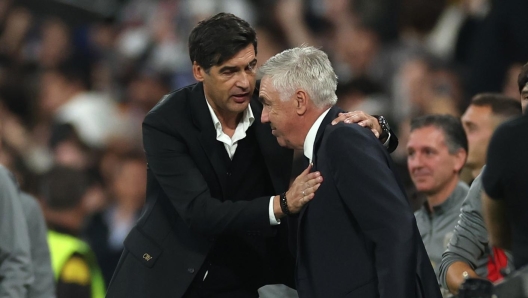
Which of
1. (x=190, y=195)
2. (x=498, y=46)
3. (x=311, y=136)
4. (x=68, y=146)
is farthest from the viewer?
(x=68, y=146)

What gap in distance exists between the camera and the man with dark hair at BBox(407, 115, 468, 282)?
15.8 feet

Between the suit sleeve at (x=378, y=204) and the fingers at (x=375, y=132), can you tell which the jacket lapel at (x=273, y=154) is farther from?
the suit sleeve at (x=378, y=204)

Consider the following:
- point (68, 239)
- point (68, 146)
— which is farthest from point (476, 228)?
point (68, 146)

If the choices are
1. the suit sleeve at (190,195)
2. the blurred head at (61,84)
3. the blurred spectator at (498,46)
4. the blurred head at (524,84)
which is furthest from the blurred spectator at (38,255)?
the blurred head at (61,84)

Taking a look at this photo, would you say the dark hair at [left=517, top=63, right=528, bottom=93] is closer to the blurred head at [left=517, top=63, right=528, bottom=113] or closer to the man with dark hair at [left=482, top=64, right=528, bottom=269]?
the blurred head at [left=517, top=63, right=528, bottom=113]

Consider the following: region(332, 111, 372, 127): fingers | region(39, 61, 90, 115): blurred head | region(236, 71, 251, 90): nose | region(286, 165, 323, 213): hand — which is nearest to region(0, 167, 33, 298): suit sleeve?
region(236, 71, 251, 90): nose

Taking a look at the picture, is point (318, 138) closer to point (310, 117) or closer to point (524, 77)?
point (310, 117)

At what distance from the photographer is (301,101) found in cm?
376

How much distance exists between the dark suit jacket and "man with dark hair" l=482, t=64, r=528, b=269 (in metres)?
0.31

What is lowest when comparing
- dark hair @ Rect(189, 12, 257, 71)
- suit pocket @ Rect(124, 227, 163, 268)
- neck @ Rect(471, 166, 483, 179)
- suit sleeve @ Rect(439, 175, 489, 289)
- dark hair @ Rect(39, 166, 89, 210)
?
dark hair @ Rect(39, 166, 89, 210)

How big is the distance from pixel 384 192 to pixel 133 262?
1.23 metres

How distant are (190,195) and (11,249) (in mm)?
960

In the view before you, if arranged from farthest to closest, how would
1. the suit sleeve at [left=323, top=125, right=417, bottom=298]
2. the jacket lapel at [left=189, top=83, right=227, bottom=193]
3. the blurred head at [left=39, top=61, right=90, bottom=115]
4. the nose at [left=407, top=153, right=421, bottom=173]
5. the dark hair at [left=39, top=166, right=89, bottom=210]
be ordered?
the blurred head at [left=39, top=61, right=90, bottom=115]
the dark hair at [left=39, top=166, right=89, bottom=210]
the nose at [left=407, top=153, right=421, bottom=173]
the jacket lapel at [left=189, top=83, right=227, bottom=193]
the suit sleeve at [left=323, top=125, right=417, bottom=298]

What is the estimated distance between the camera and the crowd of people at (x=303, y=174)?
3.49 metres
